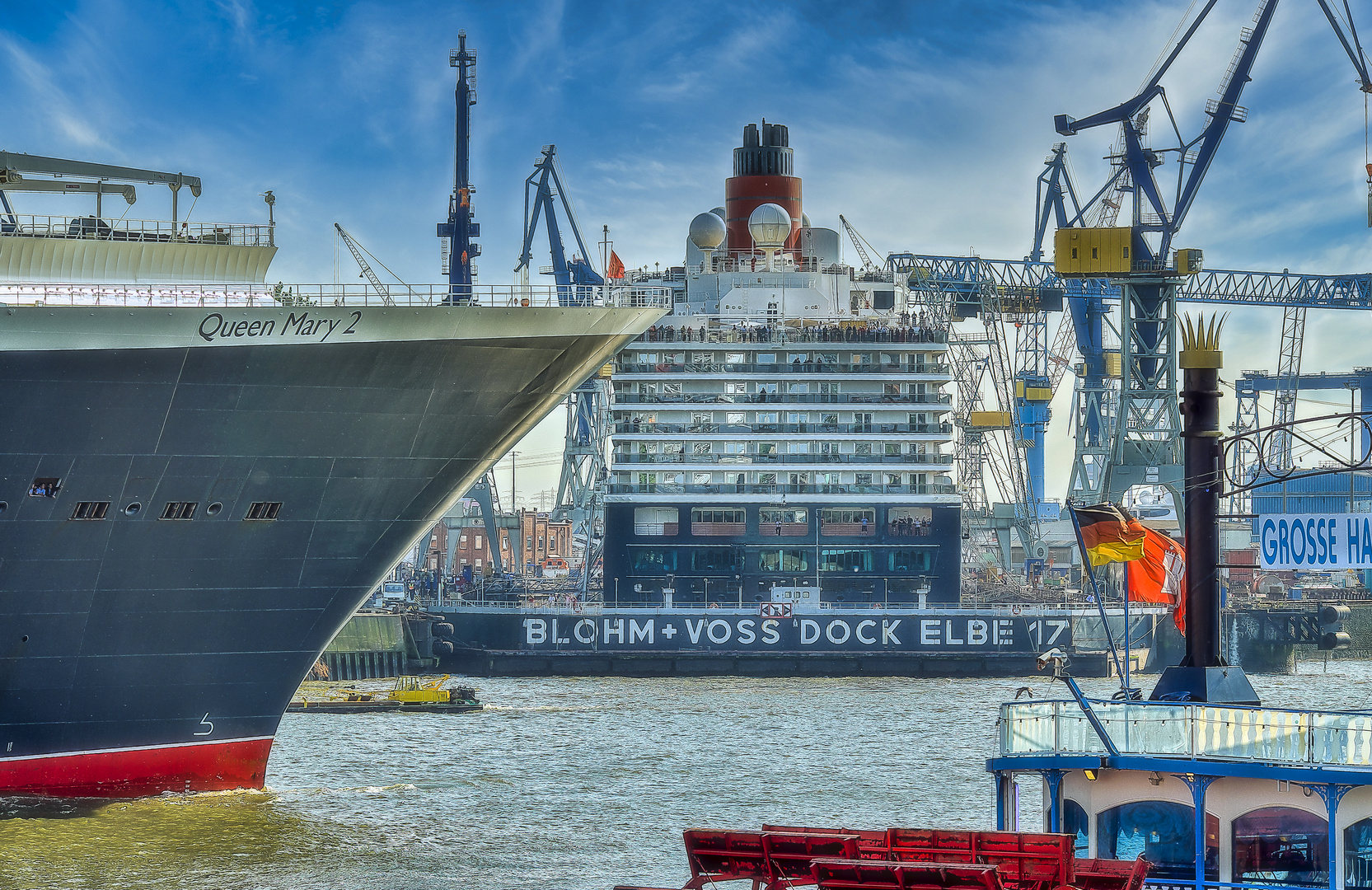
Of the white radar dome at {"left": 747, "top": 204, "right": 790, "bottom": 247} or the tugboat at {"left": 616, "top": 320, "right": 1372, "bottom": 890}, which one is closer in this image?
the tugboat at {"left": 616, "top": 320, "right": 1372, "bottom": 890}

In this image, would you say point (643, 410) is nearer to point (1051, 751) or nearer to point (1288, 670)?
point (1288, 670)

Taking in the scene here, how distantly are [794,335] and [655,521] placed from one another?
10.3 meters

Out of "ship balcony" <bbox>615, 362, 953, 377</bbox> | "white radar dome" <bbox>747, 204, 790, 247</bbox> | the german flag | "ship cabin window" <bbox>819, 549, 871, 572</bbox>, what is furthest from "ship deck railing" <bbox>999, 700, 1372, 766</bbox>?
"white radar dome" <bbox>747, 204, 790, 247</bbox>

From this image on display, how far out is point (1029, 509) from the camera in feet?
322

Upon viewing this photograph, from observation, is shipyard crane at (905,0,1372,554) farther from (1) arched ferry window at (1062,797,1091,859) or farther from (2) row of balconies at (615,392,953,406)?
(1) arched ferry window at (1062,797,1091,859)

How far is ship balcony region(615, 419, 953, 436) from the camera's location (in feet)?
224

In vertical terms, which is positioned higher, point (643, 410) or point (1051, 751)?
point (643, 410)

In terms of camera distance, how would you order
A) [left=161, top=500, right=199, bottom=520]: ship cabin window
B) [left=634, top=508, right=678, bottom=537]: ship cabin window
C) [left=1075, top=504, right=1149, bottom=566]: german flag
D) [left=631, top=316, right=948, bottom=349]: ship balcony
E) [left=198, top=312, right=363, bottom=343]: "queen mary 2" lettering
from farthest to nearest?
[left=631, top=316, right=948, bottom=349]: ship balcony
[left=634, top=508, right=678, bottom=537]: ship cabin window
[left=161, top=500, right=199, bottom=520]: ship cabin window
[left=198, top=312, right=363, bottom=343]: "queen mary 2" lettering
[left=1075, top=504, right=1149, bottom=566]: german flag

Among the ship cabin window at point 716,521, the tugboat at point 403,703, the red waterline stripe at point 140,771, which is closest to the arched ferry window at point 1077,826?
the red waterline stripe at point 140,771

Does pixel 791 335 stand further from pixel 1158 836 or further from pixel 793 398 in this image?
pixel 1158 836

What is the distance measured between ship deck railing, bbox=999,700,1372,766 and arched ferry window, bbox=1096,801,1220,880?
0.70 meters

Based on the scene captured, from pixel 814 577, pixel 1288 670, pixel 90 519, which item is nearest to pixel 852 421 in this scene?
pixel 814 577

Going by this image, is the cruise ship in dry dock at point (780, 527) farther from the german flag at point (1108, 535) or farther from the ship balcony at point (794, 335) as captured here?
the german flag at point (1108, 535)

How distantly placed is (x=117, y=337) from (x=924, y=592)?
45079 millimetres
